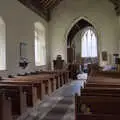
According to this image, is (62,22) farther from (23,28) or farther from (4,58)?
(4,58)

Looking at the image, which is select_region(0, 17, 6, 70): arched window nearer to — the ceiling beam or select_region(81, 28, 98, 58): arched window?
the ceiling beam

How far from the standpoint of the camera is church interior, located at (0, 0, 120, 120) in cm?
323

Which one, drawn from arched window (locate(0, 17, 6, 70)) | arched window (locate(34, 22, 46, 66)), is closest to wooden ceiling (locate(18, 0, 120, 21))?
arched window (locate(34, 22, 46, 66))

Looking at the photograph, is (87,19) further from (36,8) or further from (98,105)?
(98,105)

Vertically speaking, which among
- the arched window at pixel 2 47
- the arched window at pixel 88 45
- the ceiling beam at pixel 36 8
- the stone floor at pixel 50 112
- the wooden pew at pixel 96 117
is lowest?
the stone floor at pixel 50 112

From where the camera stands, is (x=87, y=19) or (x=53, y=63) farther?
(x=87, y=19)

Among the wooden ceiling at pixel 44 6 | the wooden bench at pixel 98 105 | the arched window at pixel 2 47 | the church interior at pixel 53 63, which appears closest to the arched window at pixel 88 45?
the church interior at pixel 53 63

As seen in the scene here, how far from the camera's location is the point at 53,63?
1380cm

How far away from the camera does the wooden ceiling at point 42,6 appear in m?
10.8

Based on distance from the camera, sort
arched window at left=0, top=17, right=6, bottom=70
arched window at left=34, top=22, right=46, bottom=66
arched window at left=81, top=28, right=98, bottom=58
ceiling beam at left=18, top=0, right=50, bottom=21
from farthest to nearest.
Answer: arched window at left=81, top=28, right=98, bottom=58 → arched window at left=34, top=22, right=46, bottom=66 → ceiling beam at left=18, top=0, right=50, bottom=21 → arched window at left=0, top=17, right=6, bottom=70

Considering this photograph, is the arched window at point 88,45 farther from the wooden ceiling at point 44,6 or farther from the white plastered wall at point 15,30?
the white plastered wall at point 15,30

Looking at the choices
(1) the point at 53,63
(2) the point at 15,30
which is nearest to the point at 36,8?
(2) the point at 15,30

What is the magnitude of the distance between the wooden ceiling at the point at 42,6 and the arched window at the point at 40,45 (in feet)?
2.29

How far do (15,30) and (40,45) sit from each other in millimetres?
4253
